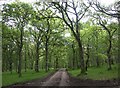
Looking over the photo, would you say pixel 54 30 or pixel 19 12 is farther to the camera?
pixel 54 30

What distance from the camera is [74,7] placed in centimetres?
3909

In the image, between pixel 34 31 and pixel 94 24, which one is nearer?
pixel 94 24

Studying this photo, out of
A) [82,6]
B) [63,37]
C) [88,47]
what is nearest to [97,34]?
[88,47]

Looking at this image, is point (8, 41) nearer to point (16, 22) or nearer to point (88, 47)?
point (16, 22)

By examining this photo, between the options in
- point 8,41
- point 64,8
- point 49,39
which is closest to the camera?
point 64,8

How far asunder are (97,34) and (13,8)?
86.7 ft

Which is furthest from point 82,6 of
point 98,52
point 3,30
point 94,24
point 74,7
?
point 98,52

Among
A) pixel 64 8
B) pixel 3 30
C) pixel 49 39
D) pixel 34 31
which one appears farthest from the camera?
pixel 49 39

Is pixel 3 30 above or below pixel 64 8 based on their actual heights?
below

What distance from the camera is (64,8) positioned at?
39.0 meters

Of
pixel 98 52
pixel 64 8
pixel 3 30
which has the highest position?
pixel 64 8

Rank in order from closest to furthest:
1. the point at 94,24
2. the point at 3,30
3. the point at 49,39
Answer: the point at 3,30 → the point at 94,24 → the point at 49,39

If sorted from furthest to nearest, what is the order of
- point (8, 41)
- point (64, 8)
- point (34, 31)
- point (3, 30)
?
point (34, 31) < point (8, 41) < point (3, 30) < point (64, 8)

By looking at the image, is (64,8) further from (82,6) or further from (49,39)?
(49,39)
